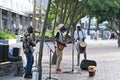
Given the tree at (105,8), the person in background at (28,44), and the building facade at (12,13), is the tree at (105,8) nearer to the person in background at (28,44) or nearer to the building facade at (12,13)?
the building facade at (12,13)

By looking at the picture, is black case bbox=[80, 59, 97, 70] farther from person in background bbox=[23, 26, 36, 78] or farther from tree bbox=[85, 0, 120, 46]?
tree bbox=[85, 0, 120, 46]

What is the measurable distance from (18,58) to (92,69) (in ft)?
8.81

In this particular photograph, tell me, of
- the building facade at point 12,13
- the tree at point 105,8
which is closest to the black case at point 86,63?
the tree at point 105,8

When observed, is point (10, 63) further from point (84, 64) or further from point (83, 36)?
point (83, 36)

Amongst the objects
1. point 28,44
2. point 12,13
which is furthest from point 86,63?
point 12,13

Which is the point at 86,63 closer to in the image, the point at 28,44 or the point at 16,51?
the point at 16,51

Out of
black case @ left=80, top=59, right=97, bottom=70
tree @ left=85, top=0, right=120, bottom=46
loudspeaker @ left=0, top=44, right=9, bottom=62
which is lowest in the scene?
black case @ left=80, top=59, right=97, bottom=70

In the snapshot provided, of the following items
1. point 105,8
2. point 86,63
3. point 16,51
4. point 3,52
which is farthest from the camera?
point 105,8

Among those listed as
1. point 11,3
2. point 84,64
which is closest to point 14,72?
point 84,64

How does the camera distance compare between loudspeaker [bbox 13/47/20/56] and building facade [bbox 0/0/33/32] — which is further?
building facade [bbox 0/0/33/32]

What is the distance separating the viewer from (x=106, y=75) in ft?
48.2

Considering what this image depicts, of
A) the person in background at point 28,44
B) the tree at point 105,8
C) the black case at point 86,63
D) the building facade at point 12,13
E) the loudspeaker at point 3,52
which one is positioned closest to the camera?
the person in background at point 28,44

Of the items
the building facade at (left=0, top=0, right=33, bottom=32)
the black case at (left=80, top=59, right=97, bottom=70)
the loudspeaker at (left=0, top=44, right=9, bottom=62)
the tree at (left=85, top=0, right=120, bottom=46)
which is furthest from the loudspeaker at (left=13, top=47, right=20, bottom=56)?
the building facade at (left=0, top=0, right=33, bottom=32)

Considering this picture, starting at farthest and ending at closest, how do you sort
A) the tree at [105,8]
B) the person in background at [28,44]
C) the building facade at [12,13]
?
the building facade at [12,13]
the tree at [105,8]
the person in background at [28,44]
